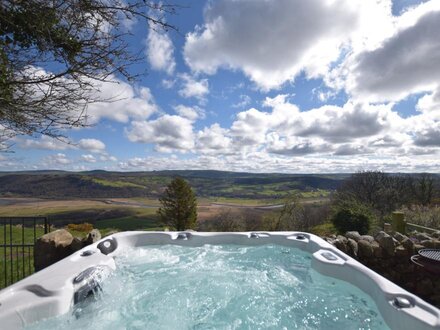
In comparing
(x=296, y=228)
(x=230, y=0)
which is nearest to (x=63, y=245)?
(x=230, y=0)

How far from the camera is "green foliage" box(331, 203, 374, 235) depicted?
6906mm

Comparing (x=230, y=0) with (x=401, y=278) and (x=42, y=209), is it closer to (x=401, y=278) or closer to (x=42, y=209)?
(x=401, y=278)

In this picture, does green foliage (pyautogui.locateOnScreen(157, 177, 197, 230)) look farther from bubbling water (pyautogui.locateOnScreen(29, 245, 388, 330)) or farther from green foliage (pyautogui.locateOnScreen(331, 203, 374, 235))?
bubbling water (pyautogui.locateOnScreen(29, 245, 388, 330))

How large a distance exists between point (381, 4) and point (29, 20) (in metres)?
4.75

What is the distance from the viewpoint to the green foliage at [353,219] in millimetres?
6906

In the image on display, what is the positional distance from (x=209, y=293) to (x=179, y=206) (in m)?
19.3

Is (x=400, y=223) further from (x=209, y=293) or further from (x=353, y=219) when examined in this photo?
(x=209, y=293)

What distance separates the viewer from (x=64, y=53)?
2.65 meters

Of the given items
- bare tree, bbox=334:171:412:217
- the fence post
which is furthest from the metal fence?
bare tree, bbox=334:171:412:217

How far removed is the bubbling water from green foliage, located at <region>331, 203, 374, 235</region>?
12.3 feet

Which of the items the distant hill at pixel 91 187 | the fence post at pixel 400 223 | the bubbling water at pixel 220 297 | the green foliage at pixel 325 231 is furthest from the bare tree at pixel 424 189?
the distant hill at pixel 91 187

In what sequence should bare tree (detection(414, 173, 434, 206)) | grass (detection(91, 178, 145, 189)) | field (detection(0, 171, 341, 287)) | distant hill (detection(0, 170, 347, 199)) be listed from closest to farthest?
bare tree (detection(414, 173, 434, 206))
field (detection(0, 171, 341, 287))
distant hill (detection(0, 170, 347, 199))
grass (detection(91, 178, 145, 189))

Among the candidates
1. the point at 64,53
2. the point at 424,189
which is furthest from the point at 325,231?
the point at 424,189

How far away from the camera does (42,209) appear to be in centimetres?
4322
